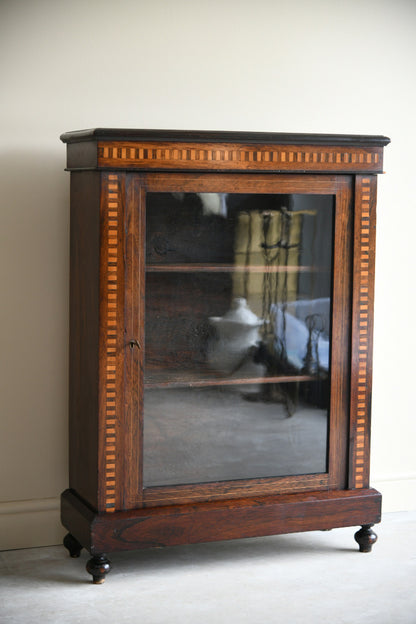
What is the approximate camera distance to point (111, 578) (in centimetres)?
266

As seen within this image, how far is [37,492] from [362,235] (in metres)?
1.32

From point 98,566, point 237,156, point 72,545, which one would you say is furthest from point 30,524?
point 237,156

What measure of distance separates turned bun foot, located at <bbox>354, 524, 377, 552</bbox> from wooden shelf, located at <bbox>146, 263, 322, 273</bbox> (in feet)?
2.78

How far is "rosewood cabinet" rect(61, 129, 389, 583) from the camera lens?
2.55m

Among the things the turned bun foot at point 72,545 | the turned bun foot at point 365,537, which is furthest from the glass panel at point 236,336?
the turned bun foot at point 72,545

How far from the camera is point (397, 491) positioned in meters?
3.35

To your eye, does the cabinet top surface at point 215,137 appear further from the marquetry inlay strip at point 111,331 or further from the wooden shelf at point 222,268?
the wooden shelf at point 222,268

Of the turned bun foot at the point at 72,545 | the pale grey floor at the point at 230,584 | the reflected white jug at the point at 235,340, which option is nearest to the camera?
the pale grey floor at the point at 230,584

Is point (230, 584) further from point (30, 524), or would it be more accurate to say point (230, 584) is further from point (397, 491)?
point (397, 491)

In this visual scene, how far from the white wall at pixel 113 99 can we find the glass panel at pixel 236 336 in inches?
17.8

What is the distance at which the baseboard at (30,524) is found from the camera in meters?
2.89

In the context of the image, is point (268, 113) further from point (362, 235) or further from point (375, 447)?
point (375, 447)

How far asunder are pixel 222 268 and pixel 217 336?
0.66 feet

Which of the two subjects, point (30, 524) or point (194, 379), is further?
point (30, 524)
